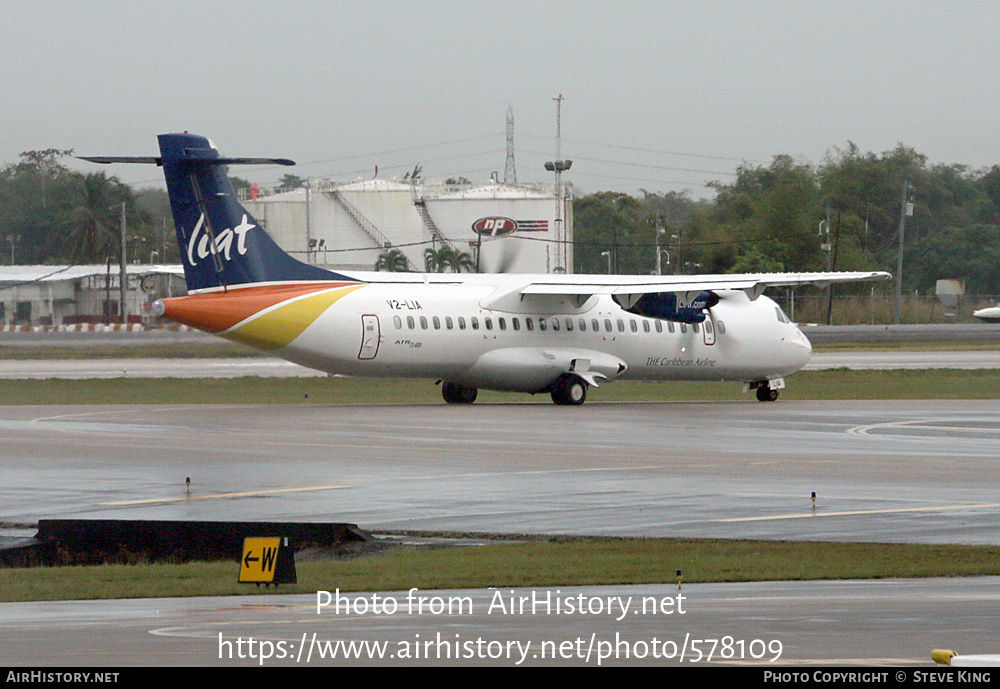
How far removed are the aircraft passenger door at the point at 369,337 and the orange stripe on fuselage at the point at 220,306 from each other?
1.98 meters

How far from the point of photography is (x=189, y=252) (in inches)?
1256

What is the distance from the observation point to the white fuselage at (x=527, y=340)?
3297 centimetres

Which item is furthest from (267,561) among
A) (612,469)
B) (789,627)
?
(612,469)

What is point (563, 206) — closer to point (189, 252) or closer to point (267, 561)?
point (189, 252)

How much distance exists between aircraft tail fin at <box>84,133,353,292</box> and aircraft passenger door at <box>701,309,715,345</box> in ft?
41.3

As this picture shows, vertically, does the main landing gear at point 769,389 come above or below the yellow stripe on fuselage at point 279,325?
below

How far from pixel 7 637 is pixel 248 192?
10222 cm

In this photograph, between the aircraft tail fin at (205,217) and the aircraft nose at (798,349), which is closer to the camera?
the aircraft tail fin at (205,217)

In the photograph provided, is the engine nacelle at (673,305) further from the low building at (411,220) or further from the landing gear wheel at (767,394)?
the low building at (411,220)

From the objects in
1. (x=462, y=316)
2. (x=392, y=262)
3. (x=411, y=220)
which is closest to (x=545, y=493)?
(x=462, y=316)

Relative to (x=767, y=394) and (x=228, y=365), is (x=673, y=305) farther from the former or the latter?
(x=228, y=365)

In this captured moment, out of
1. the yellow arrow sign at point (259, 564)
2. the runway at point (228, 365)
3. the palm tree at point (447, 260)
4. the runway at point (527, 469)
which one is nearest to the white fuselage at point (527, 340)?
the runway at point (527, 469)

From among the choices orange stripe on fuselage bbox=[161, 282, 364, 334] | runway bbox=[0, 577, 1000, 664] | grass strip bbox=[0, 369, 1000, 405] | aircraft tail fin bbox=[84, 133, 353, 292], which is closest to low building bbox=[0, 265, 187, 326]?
grass strip bbox=[0, 369, 1000, 405]
